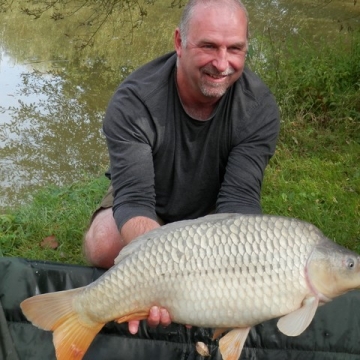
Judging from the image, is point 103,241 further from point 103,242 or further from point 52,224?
point 52,224

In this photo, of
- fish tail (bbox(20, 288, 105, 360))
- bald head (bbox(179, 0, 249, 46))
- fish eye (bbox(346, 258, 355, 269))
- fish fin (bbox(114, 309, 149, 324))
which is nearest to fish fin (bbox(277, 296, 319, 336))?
fish eye (bbox(346, 258, 355, 269))

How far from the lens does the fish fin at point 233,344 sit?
1.58 meters

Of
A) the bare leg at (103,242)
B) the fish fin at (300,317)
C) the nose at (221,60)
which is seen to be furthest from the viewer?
the bare leg at (103,242)

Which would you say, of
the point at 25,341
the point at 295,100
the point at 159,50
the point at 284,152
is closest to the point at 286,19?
the point at 159,50

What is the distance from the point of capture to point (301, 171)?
10.9 ft

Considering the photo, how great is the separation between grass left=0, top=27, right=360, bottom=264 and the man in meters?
0.67

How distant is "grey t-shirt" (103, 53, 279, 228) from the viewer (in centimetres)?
207

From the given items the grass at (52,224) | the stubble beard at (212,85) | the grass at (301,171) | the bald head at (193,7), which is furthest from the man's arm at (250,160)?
the grass at (52,224)

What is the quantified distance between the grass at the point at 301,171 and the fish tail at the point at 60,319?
3.33 feet

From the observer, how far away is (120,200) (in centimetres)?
205

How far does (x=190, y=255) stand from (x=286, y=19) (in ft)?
19.7

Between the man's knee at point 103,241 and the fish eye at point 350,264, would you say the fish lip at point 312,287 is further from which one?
the man's knee at point 103,241

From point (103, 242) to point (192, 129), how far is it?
1.74ft

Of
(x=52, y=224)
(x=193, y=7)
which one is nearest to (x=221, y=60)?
(x=193, y=7)
